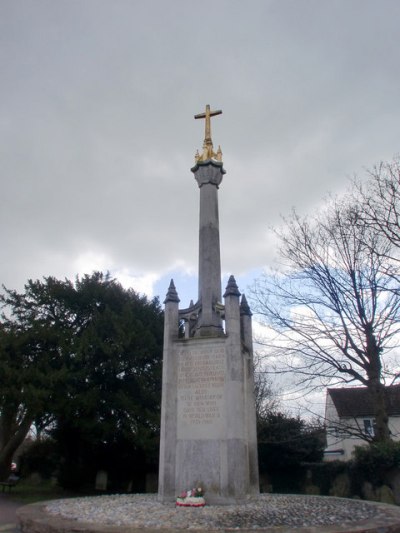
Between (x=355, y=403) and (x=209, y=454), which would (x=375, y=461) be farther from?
(x=355, y=403)

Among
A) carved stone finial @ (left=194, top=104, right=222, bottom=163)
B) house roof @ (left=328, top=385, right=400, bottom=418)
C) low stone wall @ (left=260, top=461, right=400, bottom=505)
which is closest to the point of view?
carved stone finial @ (left=194, top=104, right=222, bottom=163)

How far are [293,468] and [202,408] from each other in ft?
46.5

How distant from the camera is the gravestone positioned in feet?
38.6

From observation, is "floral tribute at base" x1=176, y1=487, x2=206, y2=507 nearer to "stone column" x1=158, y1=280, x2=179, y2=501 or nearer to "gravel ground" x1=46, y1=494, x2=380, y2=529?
"gravel ground" x1=46, y1=494, x2=380, y2=529

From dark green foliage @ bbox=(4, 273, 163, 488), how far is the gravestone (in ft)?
36.5

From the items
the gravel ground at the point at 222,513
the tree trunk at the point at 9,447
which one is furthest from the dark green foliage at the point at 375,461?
the tree trunk at the point at 9,447

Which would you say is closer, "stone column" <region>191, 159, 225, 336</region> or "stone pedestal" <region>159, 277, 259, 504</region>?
"stone pedestal" <region>159, 277, 259, 504</region>

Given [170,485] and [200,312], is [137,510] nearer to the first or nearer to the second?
[170,485]

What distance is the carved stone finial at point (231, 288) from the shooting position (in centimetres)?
1330

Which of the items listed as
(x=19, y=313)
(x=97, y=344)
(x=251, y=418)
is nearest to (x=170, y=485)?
(x=251, y=418)

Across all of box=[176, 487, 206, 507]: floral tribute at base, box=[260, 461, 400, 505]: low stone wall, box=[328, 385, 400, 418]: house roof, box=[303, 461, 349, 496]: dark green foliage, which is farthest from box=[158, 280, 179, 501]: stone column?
box=[328, 385, 400, 418]: house roof

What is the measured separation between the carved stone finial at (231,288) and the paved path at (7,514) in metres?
7.79

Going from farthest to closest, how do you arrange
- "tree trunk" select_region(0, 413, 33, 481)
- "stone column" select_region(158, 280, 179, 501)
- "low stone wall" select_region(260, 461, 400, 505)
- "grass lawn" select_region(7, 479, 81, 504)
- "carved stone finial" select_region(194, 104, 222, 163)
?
"tree trunk" select_region(0, 413, 33, 481) → "grass lawn" select_region(7, 479, 81, 504) → "low stone wall" select_region(260, 461, 400, 505) → "carved stone finial" select_region(194, 104, 222, 163) → "stone column" select_region(158, 280, 179, 501)

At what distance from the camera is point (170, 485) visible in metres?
12.1
